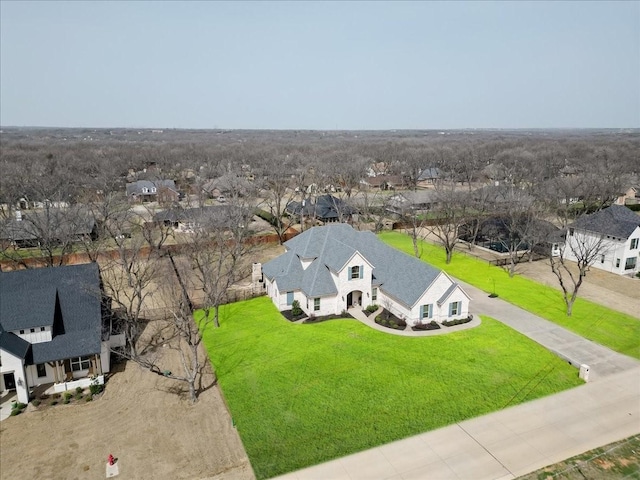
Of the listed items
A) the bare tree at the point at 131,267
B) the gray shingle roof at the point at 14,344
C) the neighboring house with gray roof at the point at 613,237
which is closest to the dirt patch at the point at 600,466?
the bare tree at the point at 131,267

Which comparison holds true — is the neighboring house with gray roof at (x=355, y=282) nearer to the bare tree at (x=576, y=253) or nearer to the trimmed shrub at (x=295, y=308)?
the trimmed shrub at (x=295, y=308)

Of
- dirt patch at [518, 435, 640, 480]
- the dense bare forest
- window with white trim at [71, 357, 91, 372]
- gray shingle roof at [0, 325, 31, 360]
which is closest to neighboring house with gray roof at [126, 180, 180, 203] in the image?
the dense bare forest

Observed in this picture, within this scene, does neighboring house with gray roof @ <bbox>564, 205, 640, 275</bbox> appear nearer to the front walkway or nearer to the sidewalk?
the sidewalk

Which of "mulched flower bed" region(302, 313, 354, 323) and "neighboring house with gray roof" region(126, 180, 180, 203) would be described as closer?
"mulched flower bed" region(302, 313, 354, 323)

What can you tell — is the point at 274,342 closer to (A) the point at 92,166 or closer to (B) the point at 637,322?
(B) the point at 637,322

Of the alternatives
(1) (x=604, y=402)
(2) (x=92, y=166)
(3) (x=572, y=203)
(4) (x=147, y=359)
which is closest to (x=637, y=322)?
(1) (x=604, y=402)

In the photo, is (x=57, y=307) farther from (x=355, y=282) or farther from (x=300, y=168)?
(x=300, y=168)
